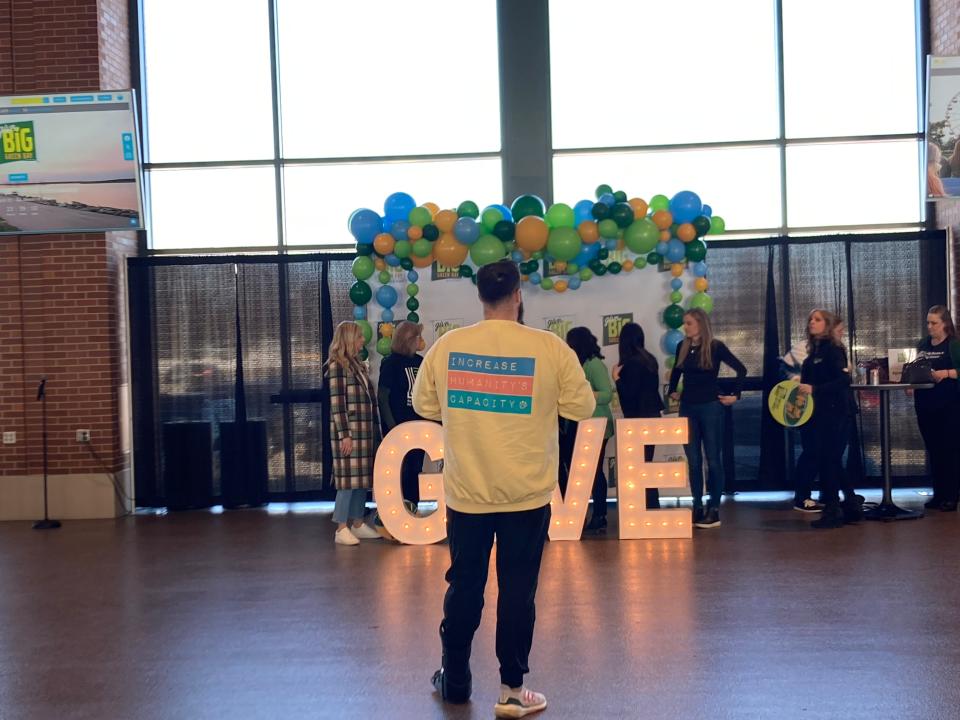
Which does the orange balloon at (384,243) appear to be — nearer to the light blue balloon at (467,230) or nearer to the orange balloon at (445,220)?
the orange balloon at (445,220)

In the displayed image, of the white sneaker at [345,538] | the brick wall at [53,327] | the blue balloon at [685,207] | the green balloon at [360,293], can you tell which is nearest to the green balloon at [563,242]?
the blue balloon at [685,207]

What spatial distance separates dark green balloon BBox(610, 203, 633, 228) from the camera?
26.4 ft

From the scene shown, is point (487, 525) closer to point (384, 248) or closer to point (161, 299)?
point (384, 248)

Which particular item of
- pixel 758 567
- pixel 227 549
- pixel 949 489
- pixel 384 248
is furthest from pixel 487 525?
pixel 949 489

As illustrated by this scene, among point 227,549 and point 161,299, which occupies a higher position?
point 161,299

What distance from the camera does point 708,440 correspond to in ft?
24.7

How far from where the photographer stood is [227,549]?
7312 millimetres

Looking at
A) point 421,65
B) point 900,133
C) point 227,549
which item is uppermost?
point 421,65

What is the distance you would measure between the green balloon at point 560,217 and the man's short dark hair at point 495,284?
426cm

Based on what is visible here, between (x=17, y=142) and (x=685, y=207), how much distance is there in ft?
18.1

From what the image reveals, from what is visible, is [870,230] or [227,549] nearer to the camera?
[227,549]

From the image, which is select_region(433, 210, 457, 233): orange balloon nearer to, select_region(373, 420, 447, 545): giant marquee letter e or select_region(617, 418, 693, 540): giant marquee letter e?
select_region(373, 420, 447, 545): giant marquee letter e

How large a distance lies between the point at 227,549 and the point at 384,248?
255 centimetres

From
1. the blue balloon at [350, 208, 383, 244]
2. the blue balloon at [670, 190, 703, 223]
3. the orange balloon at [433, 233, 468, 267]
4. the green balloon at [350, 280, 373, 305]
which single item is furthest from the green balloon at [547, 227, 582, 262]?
the green balloon at [350, 280, 373, 305]
